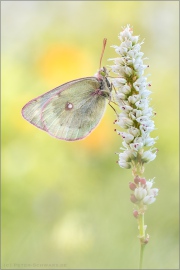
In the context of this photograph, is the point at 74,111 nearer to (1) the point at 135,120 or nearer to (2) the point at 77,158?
(1) the point at 135,120

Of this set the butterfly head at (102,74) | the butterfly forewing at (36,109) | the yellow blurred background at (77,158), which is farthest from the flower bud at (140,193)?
the yellow blurred background at (77,158)

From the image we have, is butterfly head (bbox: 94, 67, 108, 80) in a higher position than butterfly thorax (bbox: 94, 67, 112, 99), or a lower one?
higher

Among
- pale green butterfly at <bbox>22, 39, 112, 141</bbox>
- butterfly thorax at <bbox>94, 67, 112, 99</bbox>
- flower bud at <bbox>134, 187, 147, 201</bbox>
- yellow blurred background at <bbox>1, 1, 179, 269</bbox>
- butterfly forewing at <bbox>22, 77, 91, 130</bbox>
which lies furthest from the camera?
yellow blurred background at <bbox>1, 1, 179, 269</bbox>

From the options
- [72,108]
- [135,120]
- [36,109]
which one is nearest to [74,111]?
[72,108]

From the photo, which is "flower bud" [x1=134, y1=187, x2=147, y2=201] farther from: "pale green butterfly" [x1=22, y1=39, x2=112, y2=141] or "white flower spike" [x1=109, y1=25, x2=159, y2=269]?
"pale green butterfly" [x1=22, y1=39, x2=112, y2=141]

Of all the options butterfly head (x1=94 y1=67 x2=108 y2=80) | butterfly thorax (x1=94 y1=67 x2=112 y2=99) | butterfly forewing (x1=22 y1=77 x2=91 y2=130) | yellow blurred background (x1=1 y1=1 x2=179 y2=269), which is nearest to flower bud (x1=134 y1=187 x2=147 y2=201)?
butterfly thorax (x1=94 y1=67 x2=112 y2=99)

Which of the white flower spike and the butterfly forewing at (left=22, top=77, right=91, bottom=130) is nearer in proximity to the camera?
the white flower spike

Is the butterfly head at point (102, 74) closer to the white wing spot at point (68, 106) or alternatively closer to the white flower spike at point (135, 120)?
the white wing spot at point (68, 106)

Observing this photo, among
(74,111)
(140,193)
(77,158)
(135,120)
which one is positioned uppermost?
(74,111)
